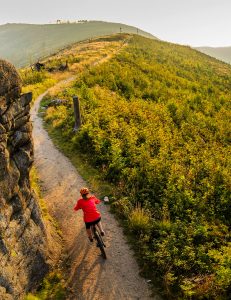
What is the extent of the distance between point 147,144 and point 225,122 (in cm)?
1076

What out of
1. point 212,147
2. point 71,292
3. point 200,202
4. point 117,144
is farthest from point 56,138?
point 71,292

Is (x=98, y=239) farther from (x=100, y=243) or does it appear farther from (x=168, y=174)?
(x=168, y=174)

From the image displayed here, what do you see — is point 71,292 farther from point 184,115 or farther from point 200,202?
point 184,115

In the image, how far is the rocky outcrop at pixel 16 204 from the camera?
8.05 m

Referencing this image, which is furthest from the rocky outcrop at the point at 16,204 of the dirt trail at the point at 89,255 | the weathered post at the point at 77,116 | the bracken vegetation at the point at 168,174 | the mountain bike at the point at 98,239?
the weathered post at the point at 77,116

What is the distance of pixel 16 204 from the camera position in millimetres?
8883

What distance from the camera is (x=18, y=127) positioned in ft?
29.9

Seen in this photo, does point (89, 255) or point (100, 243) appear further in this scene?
point (89, 255)

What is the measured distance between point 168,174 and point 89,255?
5.33 metres

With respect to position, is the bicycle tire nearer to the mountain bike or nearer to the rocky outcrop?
the mountain bike

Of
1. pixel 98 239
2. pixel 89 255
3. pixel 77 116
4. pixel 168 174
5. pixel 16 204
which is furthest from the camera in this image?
pixel 77 116

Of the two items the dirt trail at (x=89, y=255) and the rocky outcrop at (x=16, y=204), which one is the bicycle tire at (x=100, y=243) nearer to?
the dirt trail at (x=89, y=255)

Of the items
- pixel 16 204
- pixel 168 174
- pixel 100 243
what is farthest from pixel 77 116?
pixel 16 204

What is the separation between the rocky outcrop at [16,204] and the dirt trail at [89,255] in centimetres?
123
